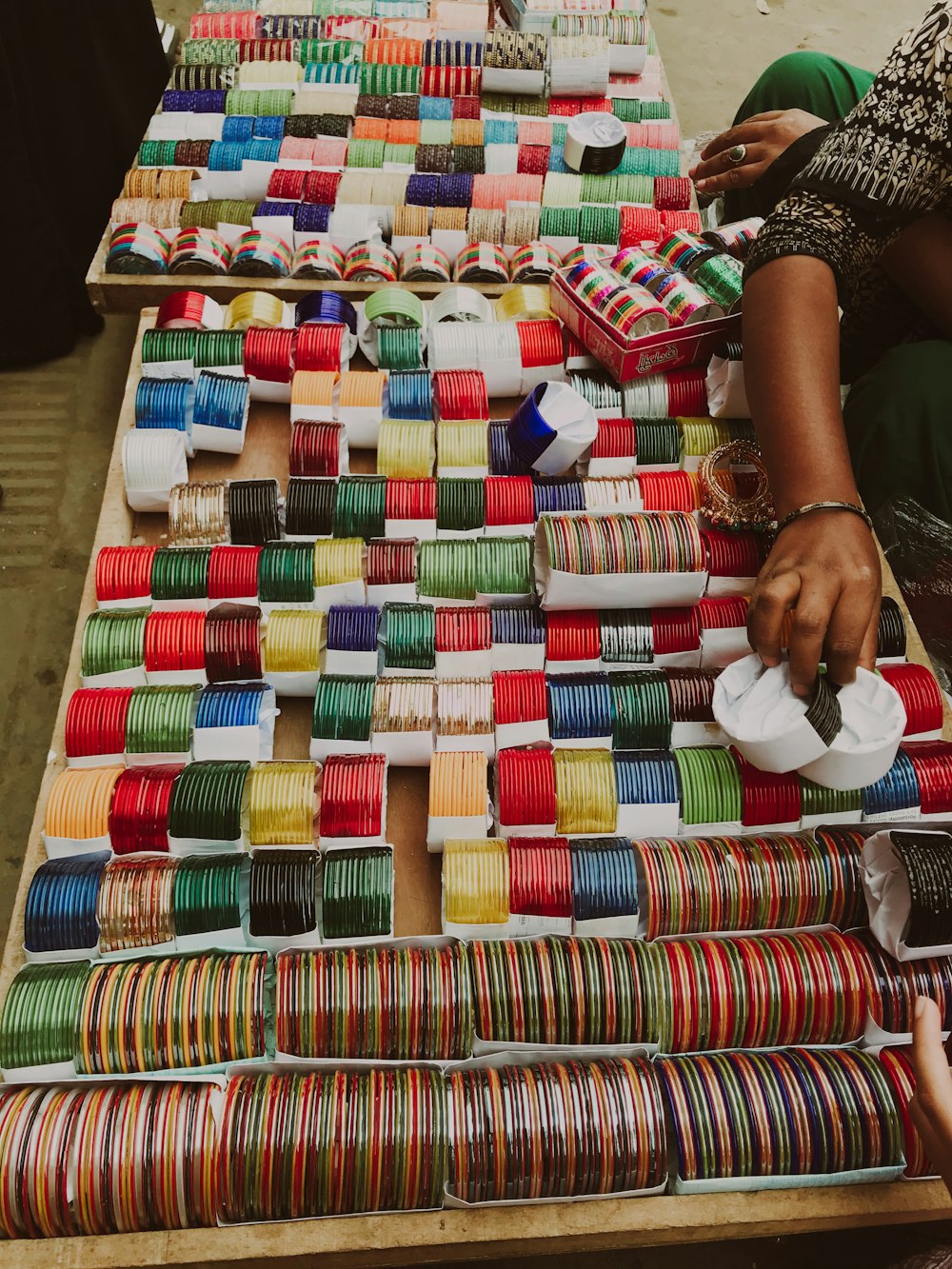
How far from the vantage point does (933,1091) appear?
1245mm

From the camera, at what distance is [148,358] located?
230 cm

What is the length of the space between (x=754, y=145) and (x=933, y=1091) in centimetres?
250

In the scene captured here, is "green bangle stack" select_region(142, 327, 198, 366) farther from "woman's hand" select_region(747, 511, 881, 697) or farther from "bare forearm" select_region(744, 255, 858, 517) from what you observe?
"woman's hand" select_region(747, 511, 881, 697)

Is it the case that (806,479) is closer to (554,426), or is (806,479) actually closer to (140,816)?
(554,426)

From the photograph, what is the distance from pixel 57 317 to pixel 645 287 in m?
2.46

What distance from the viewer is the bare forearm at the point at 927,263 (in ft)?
6.19

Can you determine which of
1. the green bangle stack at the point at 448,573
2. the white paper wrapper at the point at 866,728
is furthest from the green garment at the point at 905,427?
the green bangle stack at the point at 448,573

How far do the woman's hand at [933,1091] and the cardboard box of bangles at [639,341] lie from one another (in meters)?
1.50

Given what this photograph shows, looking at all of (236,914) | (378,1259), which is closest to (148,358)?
(236,914)

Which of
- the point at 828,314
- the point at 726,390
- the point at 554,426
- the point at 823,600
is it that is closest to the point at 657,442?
the point at 726,390

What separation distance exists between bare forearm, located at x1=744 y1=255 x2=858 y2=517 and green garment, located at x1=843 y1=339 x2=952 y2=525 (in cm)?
29

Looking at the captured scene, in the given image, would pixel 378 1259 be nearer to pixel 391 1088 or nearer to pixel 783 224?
pixel 391 1088

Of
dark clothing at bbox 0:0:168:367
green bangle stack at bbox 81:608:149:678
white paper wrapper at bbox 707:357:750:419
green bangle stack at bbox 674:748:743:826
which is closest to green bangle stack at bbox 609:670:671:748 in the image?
green bangle stack at bbox 674:748:743:826

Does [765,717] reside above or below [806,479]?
below
